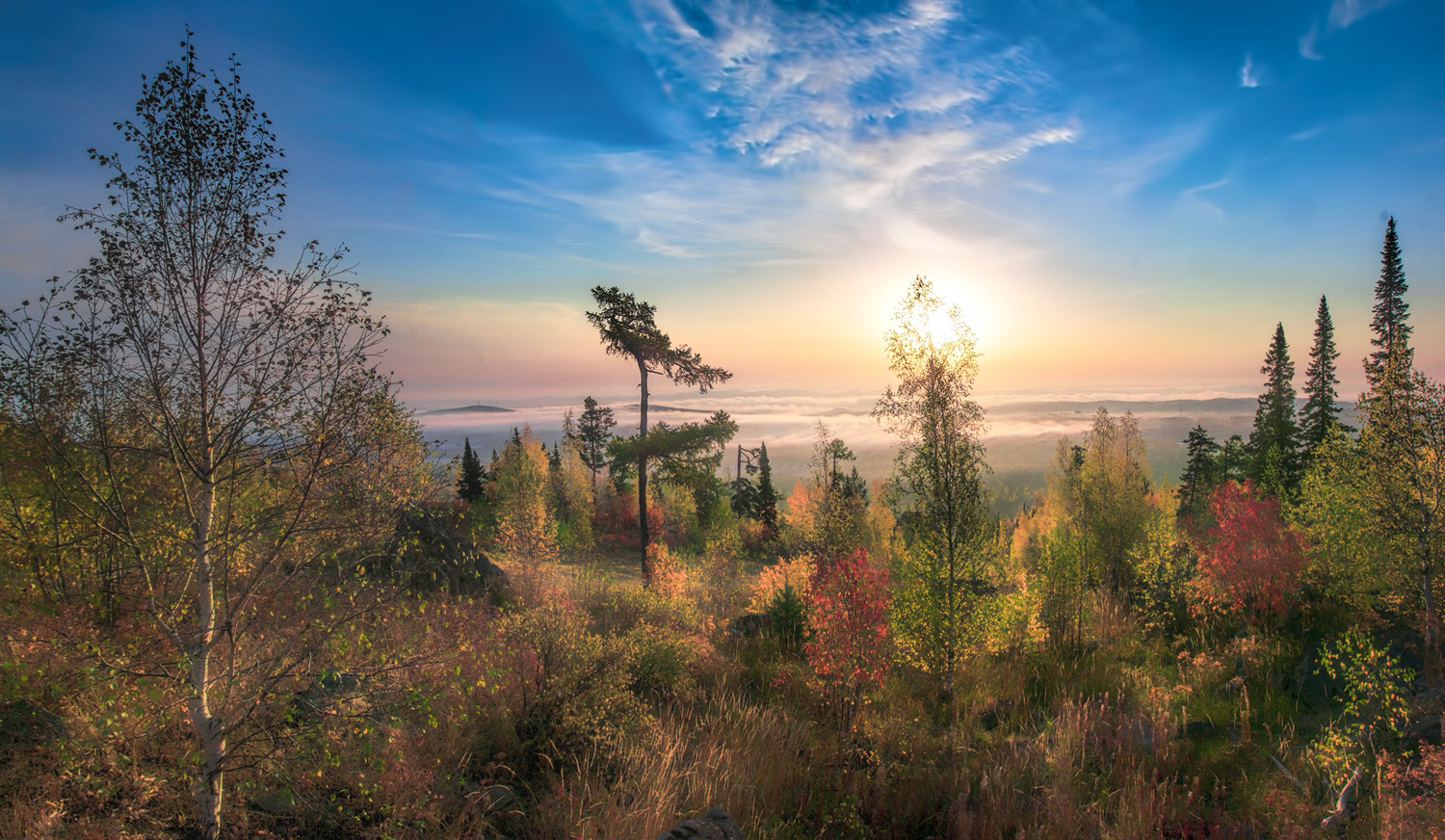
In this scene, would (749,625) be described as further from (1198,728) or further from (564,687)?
(1198,728)

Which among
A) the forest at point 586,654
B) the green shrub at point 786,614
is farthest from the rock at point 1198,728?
the green shrub at point 786,614

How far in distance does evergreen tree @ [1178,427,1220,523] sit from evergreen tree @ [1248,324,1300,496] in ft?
27.3

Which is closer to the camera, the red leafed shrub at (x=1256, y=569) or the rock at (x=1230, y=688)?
the rock at (x=1230, y=688)

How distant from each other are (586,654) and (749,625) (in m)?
9.59

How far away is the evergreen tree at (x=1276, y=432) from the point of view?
2978 centimetres

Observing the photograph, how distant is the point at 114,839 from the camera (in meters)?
4.79

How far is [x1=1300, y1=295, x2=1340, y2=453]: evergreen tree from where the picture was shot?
28828 mm

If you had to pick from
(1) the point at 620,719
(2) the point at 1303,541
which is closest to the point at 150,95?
(1) the point at 620,719

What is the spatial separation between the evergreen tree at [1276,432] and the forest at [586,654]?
1603 centimetres

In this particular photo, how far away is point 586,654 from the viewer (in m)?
9.05

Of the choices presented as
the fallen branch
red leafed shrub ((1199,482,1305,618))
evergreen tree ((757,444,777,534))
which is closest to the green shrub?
the fallen branch

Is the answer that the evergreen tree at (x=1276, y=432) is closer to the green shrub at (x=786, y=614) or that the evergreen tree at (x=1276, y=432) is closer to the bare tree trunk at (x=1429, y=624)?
the bare tree trunk at (x=1429, y=624)

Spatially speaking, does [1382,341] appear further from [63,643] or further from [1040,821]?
[63,643]

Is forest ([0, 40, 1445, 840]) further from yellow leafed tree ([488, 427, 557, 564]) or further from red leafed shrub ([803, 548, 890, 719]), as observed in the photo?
yellow leafed tree ([488, 427, 557, 564])
